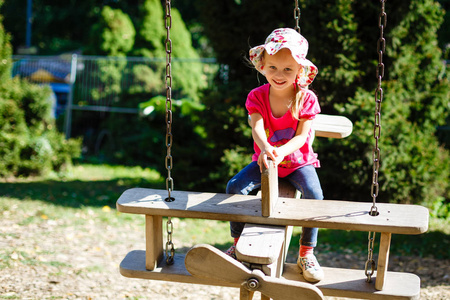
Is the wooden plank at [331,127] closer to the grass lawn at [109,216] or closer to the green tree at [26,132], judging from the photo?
the grass lawn at [109,216]

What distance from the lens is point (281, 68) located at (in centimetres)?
265

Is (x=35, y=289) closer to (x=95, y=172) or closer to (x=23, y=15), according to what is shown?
(x=95, y=172)

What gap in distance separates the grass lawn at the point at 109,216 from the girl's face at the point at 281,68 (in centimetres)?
329

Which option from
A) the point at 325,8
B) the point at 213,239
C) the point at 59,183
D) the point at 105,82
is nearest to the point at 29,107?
the point at 59,183

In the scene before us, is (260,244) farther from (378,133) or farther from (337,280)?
(378,133)

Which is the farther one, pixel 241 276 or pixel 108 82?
pixel 108 82

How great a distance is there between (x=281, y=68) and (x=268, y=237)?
95 centimetres

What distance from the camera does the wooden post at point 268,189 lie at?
7.32ft

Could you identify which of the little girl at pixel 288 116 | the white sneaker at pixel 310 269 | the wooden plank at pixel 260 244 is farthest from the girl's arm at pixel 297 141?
the white sneaker at pixel 310 269

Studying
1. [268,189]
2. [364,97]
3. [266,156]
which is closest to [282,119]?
[266,156]

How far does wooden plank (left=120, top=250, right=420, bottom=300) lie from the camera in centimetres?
243

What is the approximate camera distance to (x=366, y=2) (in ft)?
21.1

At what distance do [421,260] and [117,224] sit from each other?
146 inches

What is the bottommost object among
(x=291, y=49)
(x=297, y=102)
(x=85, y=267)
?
(x=85, y=267)
